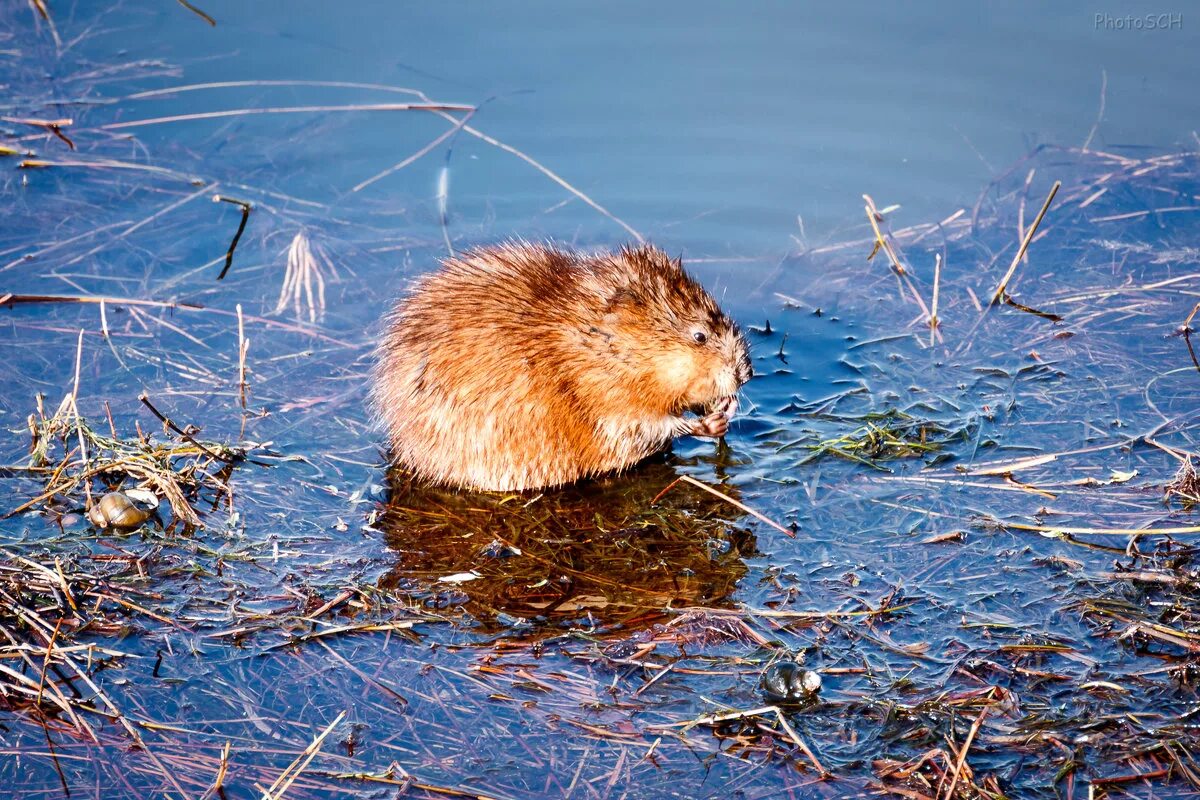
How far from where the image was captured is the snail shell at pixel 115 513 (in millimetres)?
5387

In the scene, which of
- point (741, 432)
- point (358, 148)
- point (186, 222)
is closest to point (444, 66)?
point (358, 148)

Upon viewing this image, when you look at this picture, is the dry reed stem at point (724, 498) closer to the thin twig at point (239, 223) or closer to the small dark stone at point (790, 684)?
the small dark stone at point (790, 684)

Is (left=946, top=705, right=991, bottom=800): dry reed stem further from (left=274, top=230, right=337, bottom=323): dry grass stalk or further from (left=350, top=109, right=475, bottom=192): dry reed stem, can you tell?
(left=350, top=109, right=475, bottom=192): dry reed stem

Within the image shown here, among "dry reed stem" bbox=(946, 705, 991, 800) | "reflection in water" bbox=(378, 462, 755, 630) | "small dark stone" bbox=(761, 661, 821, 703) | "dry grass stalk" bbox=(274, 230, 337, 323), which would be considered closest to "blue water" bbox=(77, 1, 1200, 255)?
"dry grass stalk" bbox=(274, 230, 337, 323)

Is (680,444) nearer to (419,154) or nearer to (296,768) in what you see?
(296,768)

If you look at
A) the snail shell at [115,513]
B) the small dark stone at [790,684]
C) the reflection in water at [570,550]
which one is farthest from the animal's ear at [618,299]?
the snail shell at [115,513]

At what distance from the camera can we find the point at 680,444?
6.39 metres

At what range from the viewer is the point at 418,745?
14.2 ft

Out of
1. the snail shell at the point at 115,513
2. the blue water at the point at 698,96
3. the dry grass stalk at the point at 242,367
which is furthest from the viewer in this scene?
the blue water at the point at 698,96

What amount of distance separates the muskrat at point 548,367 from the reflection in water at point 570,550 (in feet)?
0.50

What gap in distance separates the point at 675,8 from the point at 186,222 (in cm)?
391

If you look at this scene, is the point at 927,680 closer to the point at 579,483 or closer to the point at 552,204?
the point at 579,483

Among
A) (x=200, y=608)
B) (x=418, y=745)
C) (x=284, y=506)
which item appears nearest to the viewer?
(x=418, y=745)

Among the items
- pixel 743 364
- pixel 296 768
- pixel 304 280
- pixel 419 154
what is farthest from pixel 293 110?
pixel 296 768
